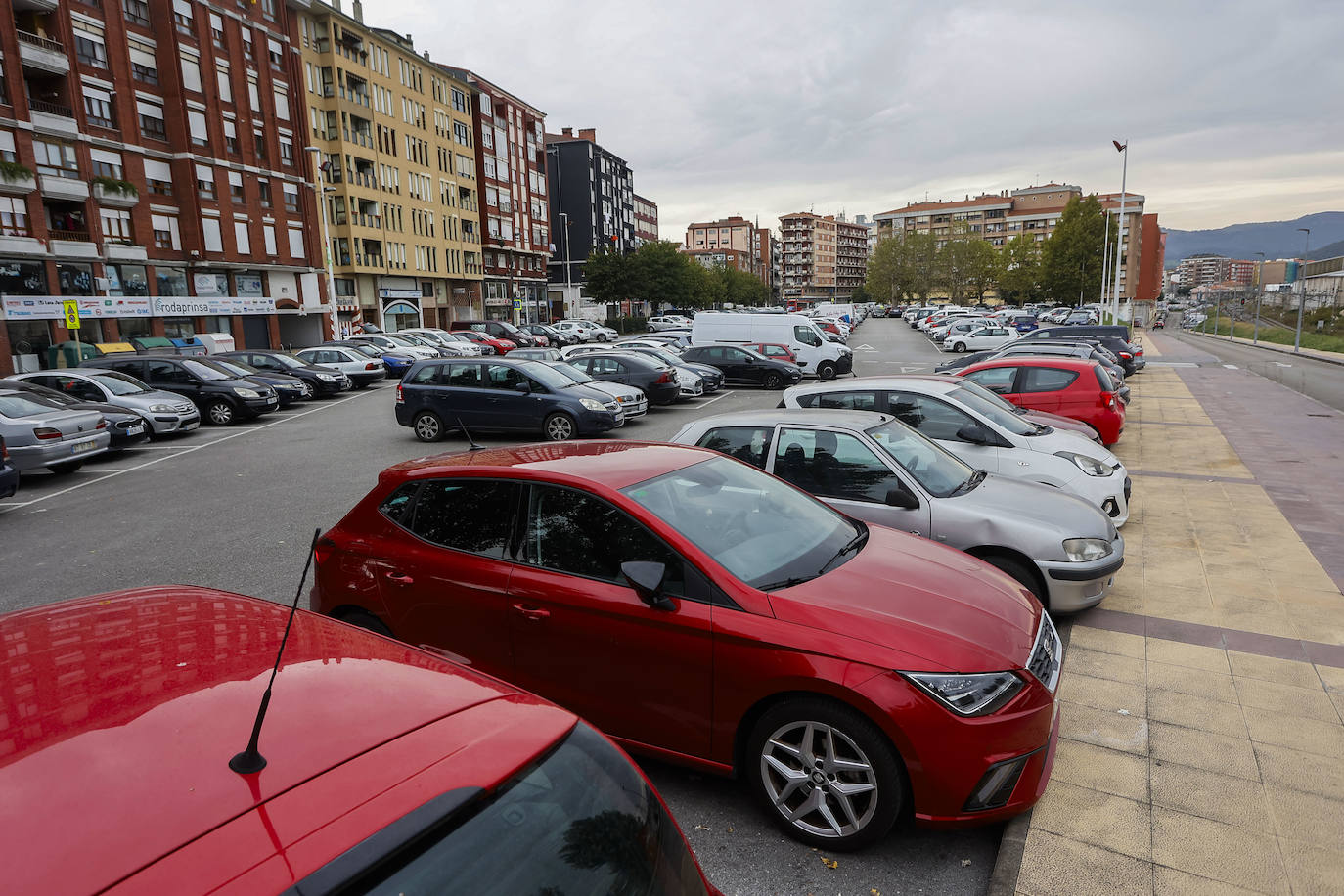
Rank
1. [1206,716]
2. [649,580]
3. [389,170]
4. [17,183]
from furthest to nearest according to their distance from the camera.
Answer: [389,170], [17,183], [1206,716], [649,580]

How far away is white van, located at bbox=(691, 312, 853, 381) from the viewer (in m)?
25.8

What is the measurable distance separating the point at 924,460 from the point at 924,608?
112 inches

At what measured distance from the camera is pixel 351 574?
4.56 meters

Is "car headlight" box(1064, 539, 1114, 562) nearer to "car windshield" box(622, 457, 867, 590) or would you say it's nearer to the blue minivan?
"car windshield" box(622, 457, 867, 590)

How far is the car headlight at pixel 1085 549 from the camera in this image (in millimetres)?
5420

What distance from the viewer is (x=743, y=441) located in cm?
631

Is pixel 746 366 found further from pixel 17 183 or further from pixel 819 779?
pixel 17 183

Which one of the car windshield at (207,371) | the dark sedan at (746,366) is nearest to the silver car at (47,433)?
→ the car windshield at (207,371)

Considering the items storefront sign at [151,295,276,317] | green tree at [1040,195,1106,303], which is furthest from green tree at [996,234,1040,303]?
storefront sign at [151,295,276,317]

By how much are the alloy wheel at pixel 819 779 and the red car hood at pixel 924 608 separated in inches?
17.7

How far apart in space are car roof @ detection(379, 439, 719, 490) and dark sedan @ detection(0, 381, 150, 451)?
40.1ft

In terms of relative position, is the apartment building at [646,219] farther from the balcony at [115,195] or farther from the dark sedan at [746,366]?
the dark sedan at [746,366]

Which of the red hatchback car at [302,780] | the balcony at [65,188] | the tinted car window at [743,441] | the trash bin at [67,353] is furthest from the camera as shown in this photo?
the balcony at [65,188]

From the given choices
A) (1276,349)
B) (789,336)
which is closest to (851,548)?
(789,336)
